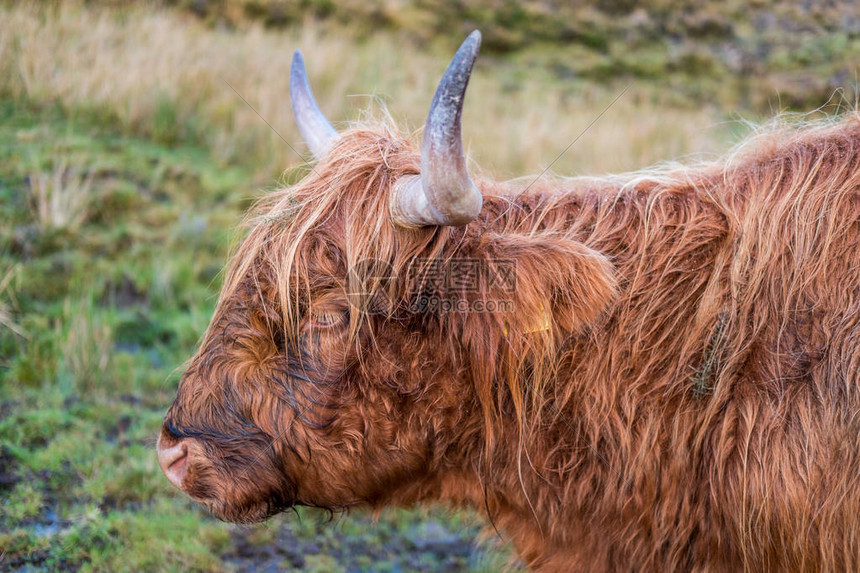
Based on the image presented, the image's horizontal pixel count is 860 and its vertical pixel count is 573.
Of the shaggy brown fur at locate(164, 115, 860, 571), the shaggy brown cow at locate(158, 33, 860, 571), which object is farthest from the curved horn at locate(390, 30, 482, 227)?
the shaggy brown fur at locate(164, 115, 860, 571)

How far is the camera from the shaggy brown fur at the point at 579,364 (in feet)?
7.00

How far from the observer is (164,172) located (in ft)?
21.4

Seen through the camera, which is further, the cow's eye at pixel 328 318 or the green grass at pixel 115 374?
the green grass at pixel 115 374

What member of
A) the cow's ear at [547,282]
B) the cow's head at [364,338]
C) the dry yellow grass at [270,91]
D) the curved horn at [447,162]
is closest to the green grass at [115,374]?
the dry yellow grass at [270,91]

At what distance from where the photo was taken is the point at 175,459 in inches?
97.0

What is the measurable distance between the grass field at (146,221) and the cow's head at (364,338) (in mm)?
763

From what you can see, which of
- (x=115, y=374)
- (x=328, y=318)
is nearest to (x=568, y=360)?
(x=328, y=318)

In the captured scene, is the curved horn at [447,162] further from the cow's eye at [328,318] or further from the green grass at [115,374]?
the green grass at [115,374]

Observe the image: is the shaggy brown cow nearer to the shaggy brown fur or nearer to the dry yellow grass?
the shaggy brown fur

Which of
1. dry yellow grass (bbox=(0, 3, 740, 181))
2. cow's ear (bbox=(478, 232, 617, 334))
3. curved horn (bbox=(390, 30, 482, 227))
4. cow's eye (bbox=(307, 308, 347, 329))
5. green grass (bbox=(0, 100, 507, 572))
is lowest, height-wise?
green grass (bbox=(0, 100, 507, 572))

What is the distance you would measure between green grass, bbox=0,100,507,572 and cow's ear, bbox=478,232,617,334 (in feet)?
4.96

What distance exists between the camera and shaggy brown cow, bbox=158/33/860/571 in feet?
6.98

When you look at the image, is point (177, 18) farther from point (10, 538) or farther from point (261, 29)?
point (10, 538)

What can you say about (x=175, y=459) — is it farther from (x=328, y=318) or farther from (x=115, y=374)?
(x=115, y=374)
